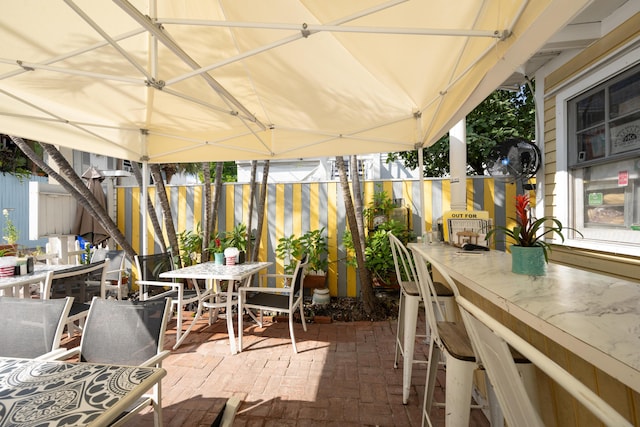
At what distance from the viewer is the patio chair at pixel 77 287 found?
Answer: 8.86 feet

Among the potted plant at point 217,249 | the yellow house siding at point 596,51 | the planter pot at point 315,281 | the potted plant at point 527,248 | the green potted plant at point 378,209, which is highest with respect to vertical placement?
the yellow house siding at point 596,51

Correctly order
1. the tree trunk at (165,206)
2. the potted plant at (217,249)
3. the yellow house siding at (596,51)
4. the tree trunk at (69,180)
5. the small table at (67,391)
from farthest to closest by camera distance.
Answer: the tree trunk at (165,206) → the potted plant at (217,249) → the tree trunk at (69,180) → the yellow house siding at (596,51) → the small table at (67,391)

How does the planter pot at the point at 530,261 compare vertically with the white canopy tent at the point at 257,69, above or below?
below

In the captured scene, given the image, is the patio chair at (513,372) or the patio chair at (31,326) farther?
the patio chair at (31,326)

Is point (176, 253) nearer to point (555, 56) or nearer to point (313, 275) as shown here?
point (313, 275)

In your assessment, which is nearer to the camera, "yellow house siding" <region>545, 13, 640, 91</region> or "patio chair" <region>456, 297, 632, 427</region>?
"patio chair" <region>456, 297, 632, 427</region>

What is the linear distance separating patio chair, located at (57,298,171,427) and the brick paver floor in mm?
754

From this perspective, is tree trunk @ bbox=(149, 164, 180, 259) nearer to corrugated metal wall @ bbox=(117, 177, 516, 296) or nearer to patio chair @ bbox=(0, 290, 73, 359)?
corrugated metal wall @ bbox=(117, 177, 516, 296)

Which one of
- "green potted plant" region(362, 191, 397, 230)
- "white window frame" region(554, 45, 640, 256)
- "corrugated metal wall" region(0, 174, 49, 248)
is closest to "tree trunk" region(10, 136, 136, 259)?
"green potted plant" region(362, 191, 397, 230)

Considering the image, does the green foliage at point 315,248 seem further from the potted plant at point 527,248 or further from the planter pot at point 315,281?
the potted plant at point 527,248

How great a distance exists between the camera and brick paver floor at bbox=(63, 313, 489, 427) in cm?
196

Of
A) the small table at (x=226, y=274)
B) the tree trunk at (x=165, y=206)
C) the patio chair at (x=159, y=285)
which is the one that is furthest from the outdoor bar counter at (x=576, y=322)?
the tree trunk at (x=165, y=206)

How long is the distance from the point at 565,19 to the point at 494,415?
185cm

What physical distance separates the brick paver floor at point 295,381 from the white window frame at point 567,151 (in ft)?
6.20
